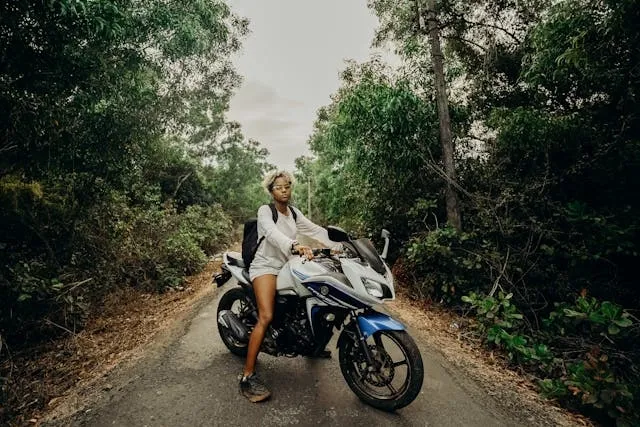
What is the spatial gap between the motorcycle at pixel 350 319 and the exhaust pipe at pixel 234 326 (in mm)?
288

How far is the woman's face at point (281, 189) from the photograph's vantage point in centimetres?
319

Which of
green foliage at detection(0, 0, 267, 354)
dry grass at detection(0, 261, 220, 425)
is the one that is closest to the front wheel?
dry grass at detection(0, 261, 220, 425)

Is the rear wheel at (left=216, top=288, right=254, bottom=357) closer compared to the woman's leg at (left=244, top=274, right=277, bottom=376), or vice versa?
the woman's leg at (left=244, top=274, right=277, bottom=376)

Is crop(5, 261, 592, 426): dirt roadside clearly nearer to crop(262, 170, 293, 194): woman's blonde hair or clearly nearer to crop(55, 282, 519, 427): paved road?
crop(55, 282, 519, 427): paved road

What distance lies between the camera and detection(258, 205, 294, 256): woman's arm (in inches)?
108

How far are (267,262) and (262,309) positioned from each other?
1.37 feet

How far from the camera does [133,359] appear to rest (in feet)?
12.5

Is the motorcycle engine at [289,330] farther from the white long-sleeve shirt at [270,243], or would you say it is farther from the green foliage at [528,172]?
A: the green foliage at [528,172]

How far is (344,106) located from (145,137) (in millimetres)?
4111

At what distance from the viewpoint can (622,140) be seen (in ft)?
19.0

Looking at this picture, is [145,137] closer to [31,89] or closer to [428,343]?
[31,89]

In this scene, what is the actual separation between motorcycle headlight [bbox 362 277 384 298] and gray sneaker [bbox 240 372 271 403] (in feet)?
4.43

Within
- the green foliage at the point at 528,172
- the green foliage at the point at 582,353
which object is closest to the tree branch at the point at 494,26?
the green foliage at the point at 528,172

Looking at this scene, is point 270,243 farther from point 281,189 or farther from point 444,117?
point 444,117
